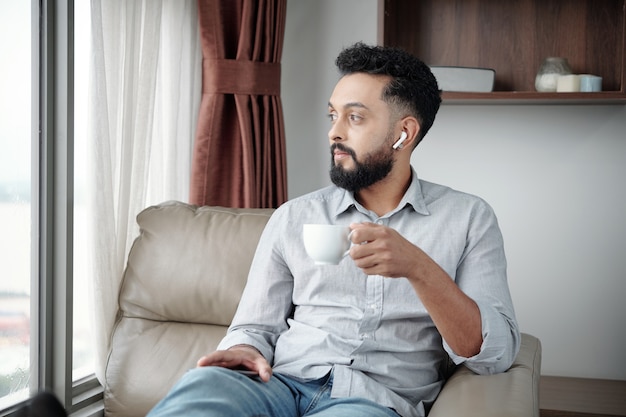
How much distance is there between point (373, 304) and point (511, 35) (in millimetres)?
1344

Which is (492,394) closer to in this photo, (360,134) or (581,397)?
(360,134)

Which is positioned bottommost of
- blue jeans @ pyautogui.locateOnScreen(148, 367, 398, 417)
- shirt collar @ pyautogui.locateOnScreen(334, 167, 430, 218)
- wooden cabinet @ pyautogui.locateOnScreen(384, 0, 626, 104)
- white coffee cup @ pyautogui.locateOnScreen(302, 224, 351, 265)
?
blue jeans @ pyautogui.locateOnScreen(148, 367, 398, 417)

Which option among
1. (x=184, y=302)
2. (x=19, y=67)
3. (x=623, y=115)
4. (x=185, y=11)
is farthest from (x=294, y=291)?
(x=623, y=115)

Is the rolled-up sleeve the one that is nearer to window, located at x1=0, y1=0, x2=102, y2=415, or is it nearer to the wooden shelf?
the wooden shelf

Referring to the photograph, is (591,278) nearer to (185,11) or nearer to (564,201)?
(564,201)

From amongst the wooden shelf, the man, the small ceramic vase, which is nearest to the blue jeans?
the man

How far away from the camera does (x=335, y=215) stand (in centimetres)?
188

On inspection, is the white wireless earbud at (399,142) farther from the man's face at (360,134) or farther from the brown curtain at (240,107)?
the brown curtain at (240,107)

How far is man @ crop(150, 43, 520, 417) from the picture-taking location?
157 centimetres

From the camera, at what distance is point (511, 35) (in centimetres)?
269

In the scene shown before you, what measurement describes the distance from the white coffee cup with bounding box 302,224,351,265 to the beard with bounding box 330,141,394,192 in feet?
1.59

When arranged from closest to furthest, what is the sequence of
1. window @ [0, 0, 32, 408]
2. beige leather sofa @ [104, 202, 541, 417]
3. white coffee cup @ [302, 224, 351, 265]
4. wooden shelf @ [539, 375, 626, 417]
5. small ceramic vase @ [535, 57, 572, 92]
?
white coffee cup @ [302, 224, 351, 265] < window @ [0, 0, 32, 408] < beige leather sofa @ [104, 202, 541, 417] < wooden shelf @ [539, 375, 626, 417] < small ceramic vase @ [535, 57, 572, 92]

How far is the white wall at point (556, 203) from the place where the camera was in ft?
8.73

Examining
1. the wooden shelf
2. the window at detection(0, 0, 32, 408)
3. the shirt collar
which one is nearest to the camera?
the shirt collar
